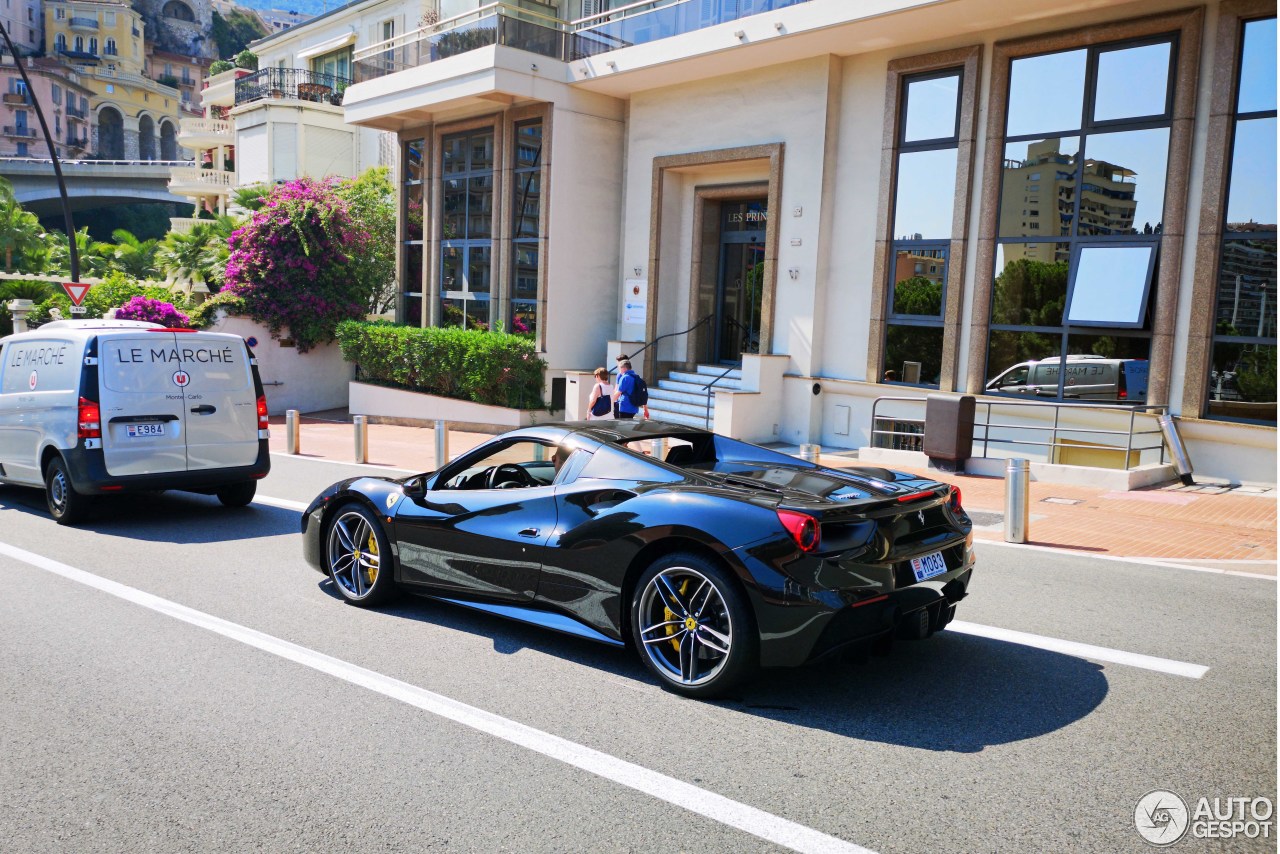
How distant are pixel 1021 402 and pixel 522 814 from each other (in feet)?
41.0

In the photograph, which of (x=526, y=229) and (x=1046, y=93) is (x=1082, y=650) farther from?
(x=526, y=229)

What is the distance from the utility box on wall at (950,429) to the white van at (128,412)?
848 centimetres

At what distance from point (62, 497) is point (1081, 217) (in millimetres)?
13322

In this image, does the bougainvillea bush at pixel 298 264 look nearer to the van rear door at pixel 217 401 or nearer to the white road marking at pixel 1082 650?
the van rear door at pixel 217 401

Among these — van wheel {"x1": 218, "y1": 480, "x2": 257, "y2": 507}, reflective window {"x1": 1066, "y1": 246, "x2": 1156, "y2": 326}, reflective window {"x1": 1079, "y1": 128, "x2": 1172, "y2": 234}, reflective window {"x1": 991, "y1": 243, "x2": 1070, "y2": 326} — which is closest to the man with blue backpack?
van wheel {"x1": 218, "y1": 480, "x2": 257, "y2": 507}

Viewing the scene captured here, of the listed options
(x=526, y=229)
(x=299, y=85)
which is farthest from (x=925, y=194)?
(x=299, y=85)

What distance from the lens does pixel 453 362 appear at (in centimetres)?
2106

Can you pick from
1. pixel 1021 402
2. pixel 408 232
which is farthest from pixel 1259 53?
pixel 408 232

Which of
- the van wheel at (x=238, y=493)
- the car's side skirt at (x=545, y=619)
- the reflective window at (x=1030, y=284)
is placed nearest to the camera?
the car's side skirt at (x=545, y=619)

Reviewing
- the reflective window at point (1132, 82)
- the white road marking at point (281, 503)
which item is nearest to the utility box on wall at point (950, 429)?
the reflective window at point (1132, 82)

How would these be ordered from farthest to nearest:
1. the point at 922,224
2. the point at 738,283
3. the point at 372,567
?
the point at 738,283
the point at 922,224
the point at 372,567

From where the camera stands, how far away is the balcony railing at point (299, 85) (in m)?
37.2

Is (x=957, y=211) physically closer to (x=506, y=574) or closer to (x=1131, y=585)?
(x=1131, y=585)

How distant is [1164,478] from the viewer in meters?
12.8
